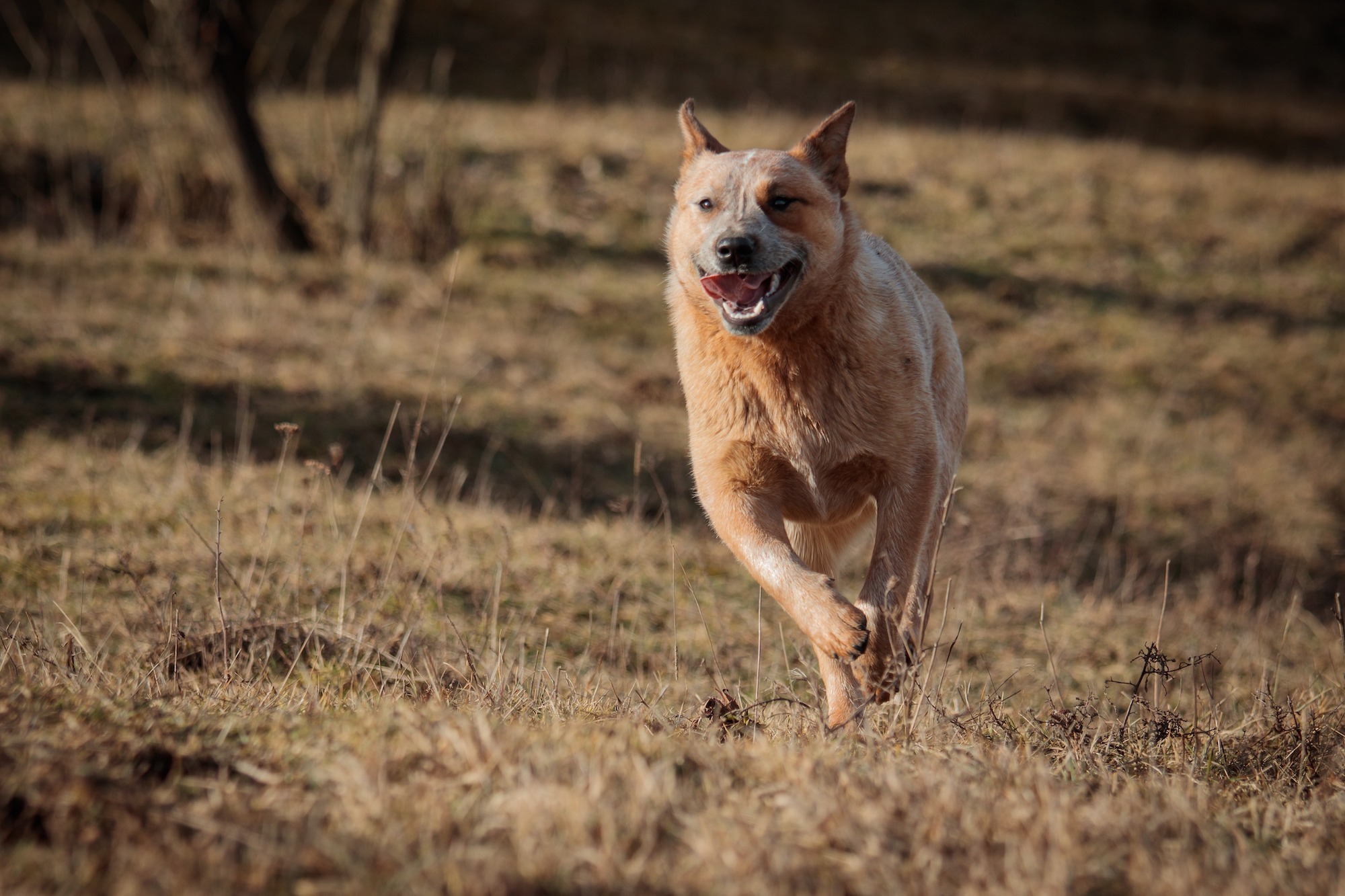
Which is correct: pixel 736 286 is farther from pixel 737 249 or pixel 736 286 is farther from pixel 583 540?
pixel 583 540

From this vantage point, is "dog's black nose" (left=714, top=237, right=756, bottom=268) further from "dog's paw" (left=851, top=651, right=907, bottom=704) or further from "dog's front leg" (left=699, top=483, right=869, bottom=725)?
"dog's paw" (left=851, top=651, right=907, bottom=704)

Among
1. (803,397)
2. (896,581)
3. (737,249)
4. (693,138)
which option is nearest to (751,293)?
(737,249)

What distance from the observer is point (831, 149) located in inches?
167

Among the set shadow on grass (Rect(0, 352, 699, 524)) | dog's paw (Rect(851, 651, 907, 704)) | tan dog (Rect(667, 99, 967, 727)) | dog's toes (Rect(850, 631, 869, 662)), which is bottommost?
shadow on grass (Rect(0, 352, 699, 524))

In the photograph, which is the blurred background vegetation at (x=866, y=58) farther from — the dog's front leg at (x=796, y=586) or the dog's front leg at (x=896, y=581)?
the dog's front leg at (x=896, y=581)

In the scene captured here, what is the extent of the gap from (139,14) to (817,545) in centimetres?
2043

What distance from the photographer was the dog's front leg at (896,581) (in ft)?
11.6

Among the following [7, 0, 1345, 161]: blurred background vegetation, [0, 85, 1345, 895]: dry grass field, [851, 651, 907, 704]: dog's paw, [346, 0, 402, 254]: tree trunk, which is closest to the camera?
[0, 85, 1345, 895]: dry grass field

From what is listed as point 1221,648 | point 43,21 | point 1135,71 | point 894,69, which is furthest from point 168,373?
point 1135,71

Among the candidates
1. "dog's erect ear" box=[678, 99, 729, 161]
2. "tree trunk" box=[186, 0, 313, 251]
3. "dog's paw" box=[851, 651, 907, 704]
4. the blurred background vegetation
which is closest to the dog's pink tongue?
"dog's erect ear" box=[678, 99, 729, 161]

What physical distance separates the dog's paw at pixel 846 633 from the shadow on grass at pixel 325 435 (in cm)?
300

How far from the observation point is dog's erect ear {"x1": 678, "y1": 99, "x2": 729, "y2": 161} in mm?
4410

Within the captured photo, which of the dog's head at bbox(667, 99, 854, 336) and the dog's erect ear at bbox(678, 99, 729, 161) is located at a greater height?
the dog's erect ear at bbox(678, 99, 729, 161)

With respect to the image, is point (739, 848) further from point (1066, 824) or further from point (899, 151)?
point (899, 151)
